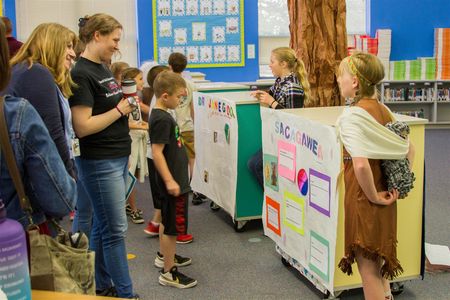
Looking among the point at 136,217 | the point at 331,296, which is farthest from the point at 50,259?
the point at 136,217

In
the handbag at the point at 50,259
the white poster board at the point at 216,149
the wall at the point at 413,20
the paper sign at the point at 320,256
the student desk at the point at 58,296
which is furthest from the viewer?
the wall at the point at 413,20

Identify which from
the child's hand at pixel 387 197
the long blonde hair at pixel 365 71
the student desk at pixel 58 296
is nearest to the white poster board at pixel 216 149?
the long blonde hair at pixel 365 71

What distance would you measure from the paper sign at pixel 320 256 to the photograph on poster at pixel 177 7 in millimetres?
6254

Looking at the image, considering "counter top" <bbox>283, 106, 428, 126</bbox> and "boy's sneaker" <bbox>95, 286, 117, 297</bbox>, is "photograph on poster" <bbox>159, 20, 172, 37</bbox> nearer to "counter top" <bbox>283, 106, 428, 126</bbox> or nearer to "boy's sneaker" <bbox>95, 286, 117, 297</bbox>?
"counter top" <bbox>283, 106, 428, 126</bbox>

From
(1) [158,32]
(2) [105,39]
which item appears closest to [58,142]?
(2) [105,39]

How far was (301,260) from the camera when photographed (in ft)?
11.3

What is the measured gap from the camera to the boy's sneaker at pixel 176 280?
3597 millimetres

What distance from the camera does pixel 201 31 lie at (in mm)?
9016

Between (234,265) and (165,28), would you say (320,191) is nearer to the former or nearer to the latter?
(234,265)

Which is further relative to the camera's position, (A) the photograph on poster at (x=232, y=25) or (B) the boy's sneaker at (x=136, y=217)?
(A) the photograph on poster at (x=232, y=25)

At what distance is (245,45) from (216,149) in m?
4.63

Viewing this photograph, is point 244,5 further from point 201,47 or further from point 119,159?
point 119,159

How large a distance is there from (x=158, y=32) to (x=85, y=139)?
6.30 metres

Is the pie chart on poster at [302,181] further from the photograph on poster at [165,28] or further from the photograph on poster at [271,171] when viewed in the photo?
the photograph on poster at [165,28]
